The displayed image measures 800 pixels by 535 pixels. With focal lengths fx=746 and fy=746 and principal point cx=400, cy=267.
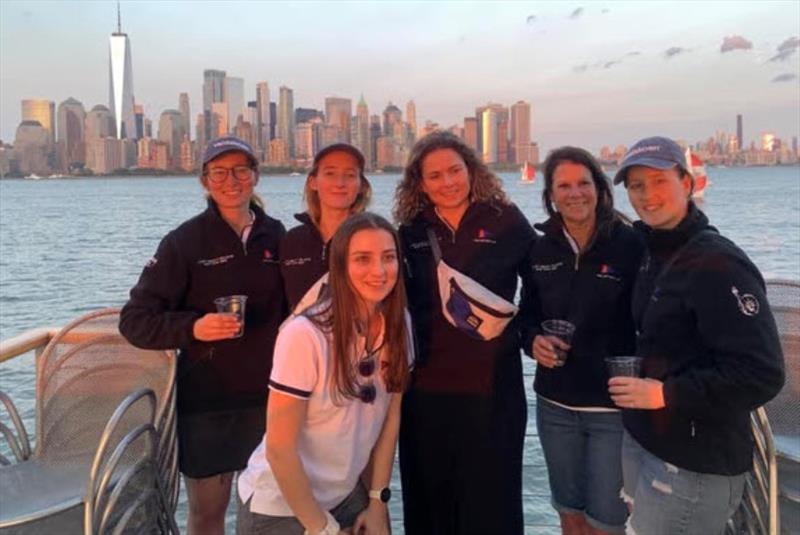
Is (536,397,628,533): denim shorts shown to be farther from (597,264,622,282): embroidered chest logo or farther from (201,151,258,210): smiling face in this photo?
(201,151,258,210): smiling face

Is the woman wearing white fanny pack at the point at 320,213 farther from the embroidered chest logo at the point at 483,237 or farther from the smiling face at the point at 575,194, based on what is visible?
the smiling face at the point at 575,194

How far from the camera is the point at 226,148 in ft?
10.3

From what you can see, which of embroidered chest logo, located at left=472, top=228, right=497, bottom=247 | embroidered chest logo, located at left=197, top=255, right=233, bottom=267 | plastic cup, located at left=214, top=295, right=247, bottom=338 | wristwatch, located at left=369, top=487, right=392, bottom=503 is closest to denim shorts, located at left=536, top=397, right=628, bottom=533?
embroidered chest logo, located at left=472, top=228, right=497, bottom=247

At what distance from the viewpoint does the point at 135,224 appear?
47469 mm

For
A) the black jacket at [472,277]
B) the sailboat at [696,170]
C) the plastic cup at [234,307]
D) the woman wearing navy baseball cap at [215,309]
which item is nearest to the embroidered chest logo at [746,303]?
the sailboat at [696,170]

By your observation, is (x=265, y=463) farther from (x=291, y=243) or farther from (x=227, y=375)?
(x=291, y=243)

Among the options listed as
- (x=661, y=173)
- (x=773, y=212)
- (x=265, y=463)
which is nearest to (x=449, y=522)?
(x=265, y=463)

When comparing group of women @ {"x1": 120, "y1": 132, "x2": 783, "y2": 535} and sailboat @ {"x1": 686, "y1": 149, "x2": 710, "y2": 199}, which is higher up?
sailboat @ {"x1": 686, "y1": 149, "x2": 710, "y2": 199}

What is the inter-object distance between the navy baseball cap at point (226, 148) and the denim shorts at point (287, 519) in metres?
1.42

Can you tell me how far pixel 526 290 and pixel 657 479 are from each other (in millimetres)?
1055

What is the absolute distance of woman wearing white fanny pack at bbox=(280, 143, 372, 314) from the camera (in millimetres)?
3076

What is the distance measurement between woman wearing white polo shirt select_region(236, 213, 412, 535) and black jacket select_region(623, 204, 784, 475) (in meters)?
0.84

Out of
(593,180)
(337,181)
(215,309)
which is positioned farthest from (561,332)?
(215,309)

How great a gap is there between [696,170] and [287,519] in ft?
103
